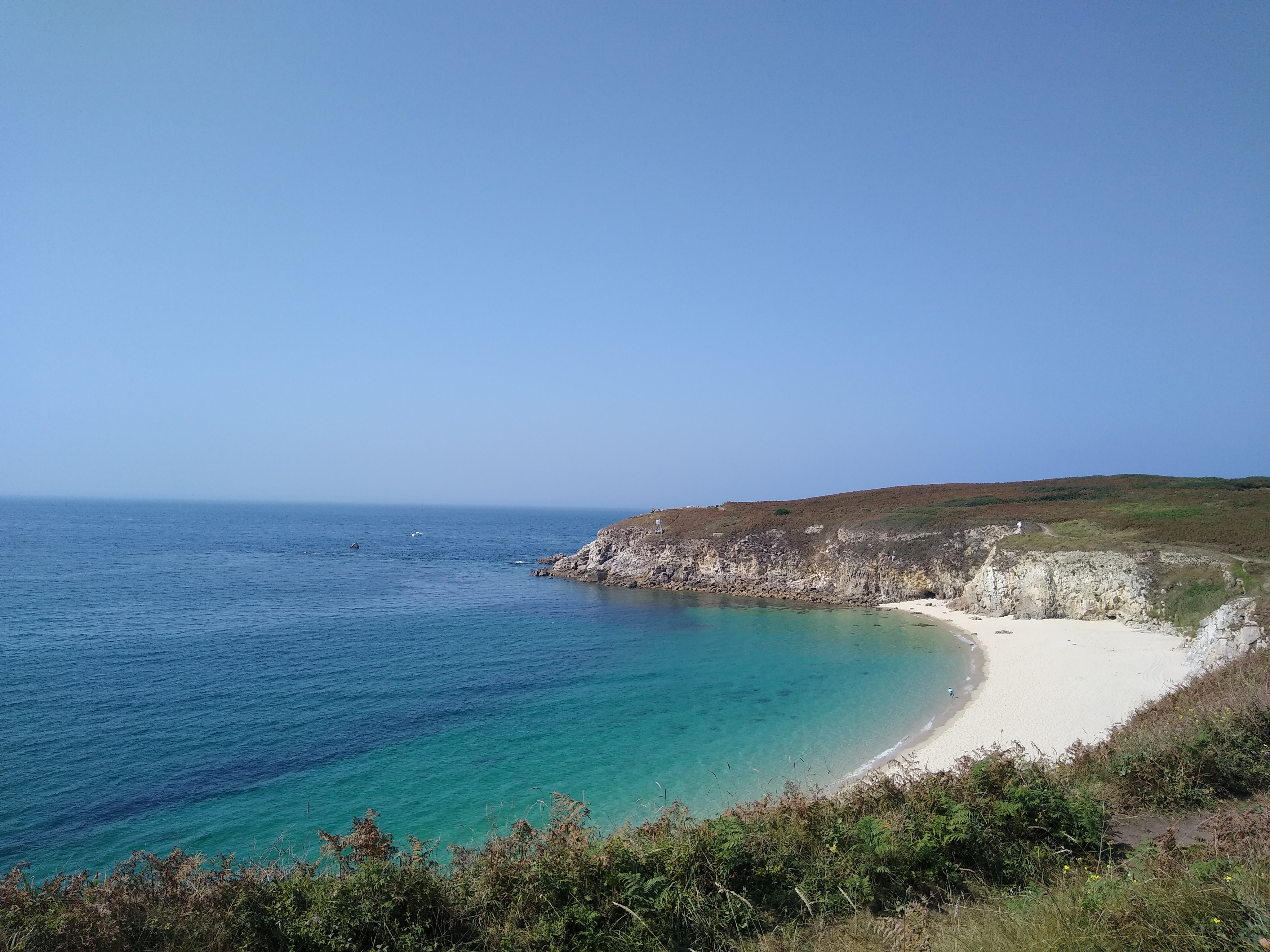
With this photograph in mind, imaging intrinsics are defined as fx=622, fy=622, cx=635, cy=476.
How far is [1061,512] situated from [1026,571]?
47.0 ft

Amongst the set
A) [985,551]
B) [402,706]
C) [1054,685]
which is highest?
[985,551]

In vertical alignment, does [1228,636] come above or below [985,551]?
below

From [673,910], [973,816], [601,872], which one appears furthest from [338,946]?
[973,816]

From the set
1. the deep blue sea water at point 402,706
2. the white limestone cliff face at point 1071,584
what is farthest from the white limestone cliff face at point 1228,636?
the deep blue sea water at point 402,706

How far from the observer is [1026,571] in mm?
41875

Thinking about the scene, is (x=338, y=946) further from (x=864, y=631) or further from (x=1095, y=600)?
(x=1095, y=600)

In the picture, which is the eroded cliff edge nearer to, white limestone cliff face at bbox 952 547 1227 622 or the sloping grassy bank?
white limestone cliff face at bbox 952 547 1227 622

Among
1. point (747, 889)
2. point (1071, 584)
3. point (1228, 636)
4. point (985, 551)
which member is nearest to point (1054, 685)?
point (1228, 636)

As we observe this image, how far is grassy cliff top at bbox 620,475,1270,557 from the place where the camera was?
39.5 m

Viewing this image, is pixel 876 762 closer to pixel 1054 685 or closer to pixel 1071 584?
pixel 1054 685

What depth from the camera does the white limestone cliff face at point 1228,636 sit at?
21281 mm

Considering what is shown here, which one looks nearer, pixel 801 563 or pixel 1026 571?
pixel 1026 571

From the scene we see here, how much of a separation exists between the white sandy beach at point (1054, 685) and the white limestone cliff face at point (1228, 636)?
1084mm

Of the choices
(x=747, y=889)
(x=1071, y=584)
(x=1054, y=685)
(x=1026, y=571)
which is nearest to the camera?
(x=747, y=889)
